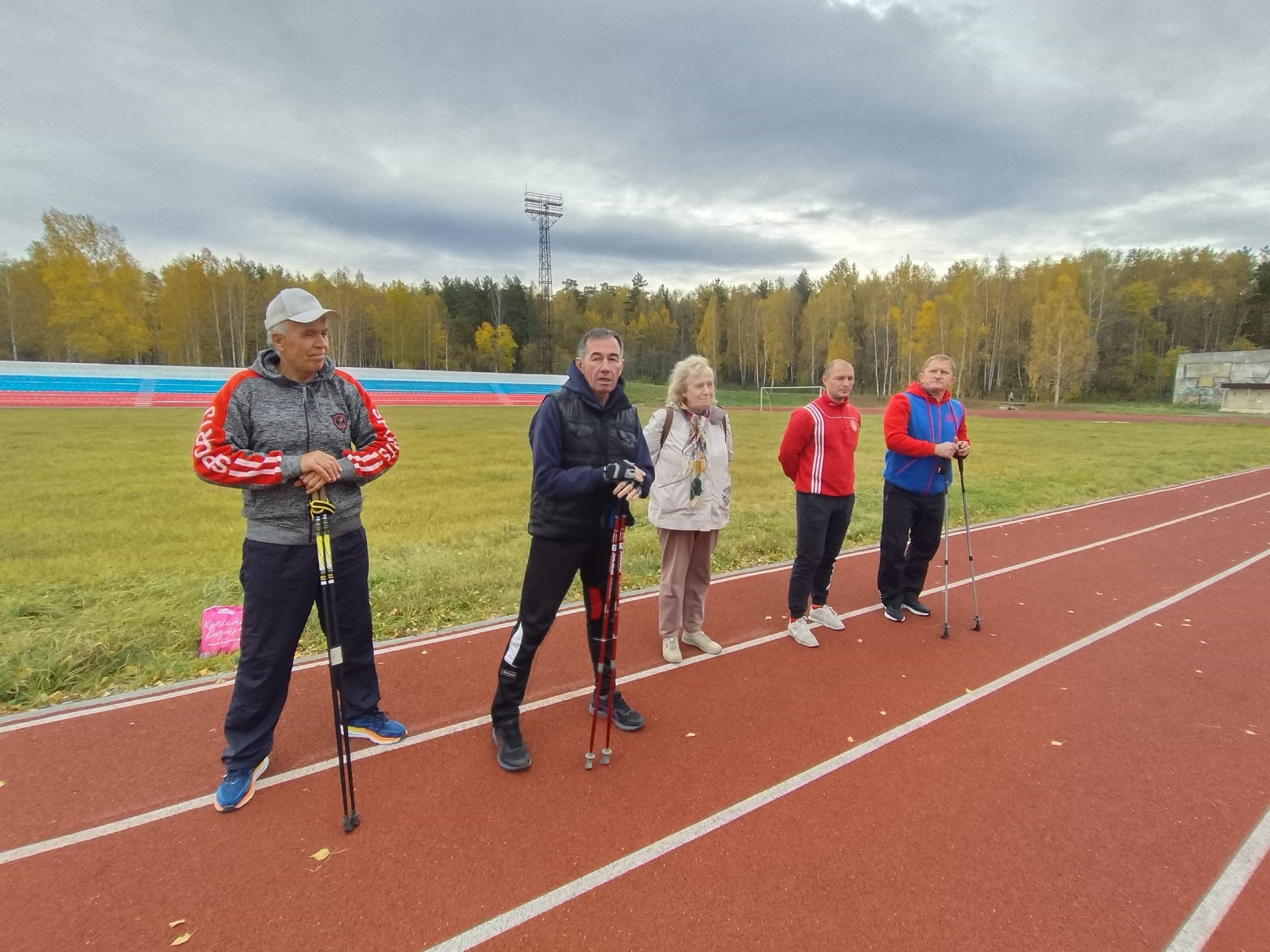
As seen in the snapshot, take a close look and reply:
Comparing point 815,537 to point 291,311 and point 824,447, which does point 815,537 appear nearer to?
point 824,447

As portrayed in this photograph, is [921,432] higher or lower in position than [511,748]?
higher

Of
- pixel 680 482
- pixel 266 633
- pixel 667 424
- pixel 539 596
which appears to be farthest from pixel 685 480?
pixel 266 633

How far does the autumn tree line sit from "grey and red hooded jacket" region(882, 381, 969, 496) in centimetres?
4974

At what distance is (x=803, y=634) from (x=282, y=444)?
3.81m

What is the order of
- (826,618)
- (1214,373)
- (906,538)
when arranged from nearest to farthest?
(826,618) → (906,538) → (1214,373)

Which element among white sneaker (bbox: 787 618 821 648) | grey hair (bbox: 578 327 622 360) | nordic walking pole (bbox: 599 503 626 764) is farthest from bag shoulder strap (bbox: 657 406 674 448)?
white sneaker (bbox: 787 618 821 648)

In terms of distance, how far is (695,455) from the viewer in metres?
4.23

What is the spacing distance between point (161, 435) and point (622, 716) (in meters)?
21.9

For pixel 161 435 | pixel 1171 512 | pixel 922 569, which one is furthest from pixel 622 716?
pixel 161 435

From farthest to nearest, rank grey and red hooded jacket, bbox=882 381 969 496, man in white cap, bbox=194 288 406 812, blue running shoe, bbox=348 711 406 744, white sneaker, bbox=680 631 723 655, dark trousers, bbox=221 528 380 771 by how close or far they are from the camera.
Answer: grey and red hooded jacket, bbox=882 381 969 496, white sneaker, bbox=680 631 723 655, blue running shoe, bbox=348 711 406 744, dark trousers, bbox=221 528 380 771, man in white cap, bbox=194 288 406 812

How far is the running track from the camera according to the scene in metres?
2.29

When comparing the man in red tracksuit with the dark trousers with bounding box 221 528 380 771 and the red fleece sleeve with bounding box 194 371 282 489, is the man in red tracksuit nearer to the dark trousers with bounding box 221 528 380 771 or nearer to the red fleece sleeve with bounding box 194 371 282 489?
the dark trousers with bounding box 221 528 380 771

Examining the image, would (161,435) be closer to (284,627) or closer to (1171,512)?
(284,627)

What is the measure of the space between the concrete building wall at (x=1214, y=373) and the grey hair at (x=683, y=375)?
52.9m
